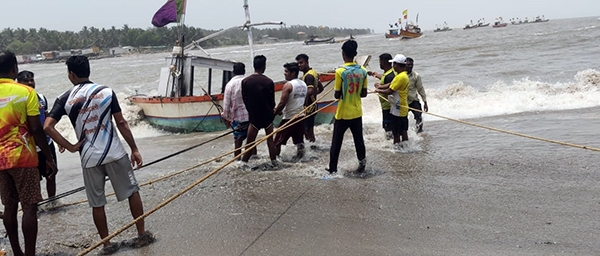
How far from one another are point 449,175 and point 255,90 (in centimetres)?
282

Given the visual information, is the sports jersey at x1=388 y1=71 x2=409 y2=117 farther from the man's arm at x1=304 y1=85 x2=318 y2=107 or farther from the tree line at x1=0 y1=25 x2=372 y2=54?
the tree line at x1=0 y1=25 x2=372 y2=54

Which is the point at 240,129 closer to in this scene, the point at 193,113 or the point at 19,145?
the point at 19,145

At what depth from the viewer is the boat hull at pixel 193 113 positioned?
11359 mm

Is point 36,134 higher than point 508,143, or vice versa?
point 36,134

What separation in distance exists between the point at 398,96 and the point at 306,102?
5.00 feet

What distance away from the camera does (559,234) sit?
13.3 ft

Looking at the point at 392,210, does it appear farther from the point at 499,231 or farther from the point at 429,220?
the point at 499,231

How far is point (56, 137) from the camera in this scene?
3.86 metres

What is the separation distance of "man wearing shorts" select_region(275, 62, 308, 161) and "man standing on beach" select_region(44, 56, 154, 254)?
3.16 metres

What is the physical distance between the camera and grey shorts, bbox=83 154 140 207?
4.06 m

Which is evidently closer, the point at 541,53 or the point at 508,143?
the point at 508,143

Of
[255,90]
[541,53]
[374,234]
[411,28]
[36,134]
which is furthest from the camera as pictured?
[411,28]

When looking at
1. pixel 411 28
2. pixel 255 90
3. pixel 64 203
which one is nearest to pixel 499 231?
pixel 255 90

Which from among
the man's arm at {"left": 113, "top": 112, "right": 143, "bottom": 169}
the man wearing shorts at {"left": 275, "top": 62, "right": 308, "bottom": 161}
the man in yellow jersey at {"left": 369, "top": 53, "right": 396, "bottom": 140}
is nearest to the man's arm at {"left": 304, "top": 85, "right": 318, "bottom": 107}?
the man wearing shorts at {"left": 275, "top": 62, "right": 308, "bottom": 161}
